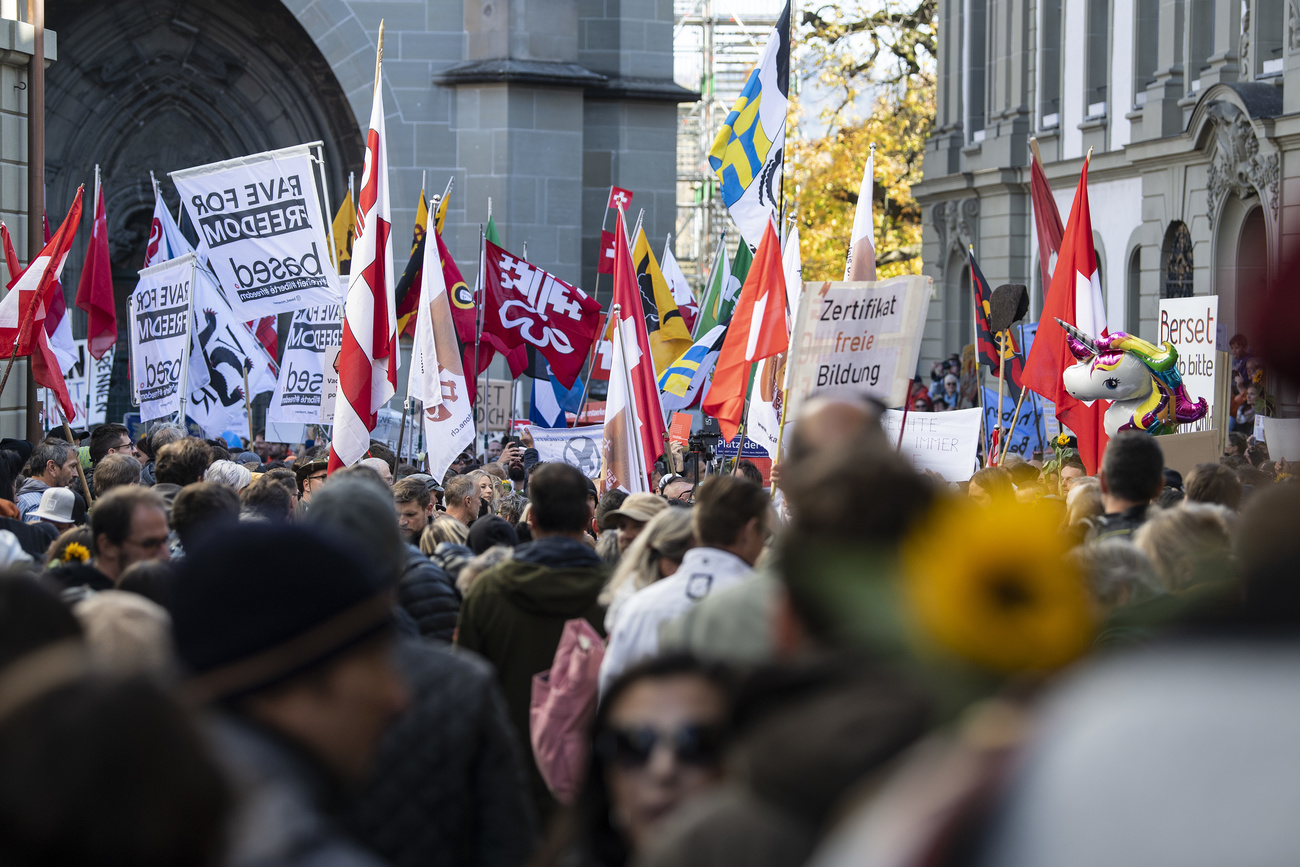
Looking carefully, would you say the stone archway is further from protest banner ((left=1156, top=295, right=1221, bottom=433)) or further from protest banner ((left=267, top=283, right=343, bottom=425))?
protest banner ((left=1156, top=295, right=1221, bottom=433))

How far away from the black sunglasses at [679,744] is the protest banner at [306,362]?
420 inches

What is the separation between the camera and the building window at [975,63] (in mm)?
32500

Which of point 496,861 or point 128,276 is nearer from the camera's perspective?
point 496,861

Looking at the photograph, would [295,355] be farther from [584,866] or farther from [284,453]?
[584,866]

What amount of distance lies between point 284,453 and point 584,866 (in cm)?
1663

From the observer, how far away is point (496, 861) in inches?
117

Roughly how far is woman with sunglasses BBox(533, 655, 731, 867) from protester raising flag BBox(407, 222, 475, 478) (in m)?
7.19

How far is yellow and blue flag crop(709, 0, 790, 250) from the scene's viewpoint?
1112 cm

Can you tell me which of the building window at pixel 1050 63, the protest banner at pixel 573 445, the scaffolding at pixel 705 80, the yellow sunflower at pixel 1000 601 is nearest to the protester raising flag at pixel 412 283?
the protest banner at pixel 573 445

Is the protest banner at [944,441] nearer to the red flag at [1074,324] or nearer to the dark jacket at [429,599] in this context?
the red flag at [1074,324]

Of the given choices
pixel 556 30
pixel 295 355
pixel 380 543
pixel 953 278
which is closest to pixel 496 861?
pixel 380 543

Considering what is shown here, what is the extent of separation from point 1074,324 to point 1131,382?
55 centimetres

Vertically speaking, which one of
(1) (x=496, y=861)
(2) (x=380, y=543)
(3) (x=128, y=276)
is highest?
(3) (x=128, y=276)

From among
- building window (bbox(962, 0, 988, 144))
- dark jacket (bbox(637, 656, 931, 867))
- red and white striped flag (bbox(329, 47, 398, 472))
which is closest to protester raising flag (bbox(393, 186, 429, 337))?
red and white striped flag (bbox(329, 47, 398, 472))
